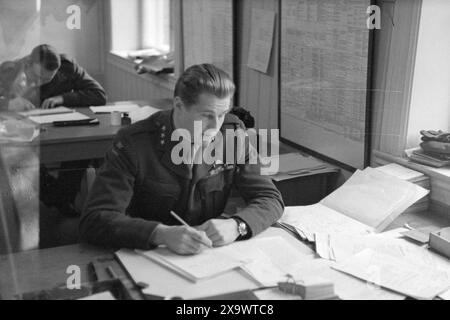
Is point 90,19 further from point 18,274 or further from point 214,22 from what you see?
point 18,274

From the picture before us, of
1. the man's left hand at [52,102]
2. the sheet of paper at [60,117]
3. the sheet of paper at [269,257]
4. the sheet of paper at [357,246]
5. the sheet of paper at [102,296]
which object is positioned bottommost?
the sheet of paper at [357,246]

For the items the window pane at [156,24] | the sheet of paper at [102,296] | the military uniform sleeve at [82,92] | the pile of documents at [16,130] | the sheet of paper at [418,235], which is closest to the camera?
the sheet of paper at [102,296]

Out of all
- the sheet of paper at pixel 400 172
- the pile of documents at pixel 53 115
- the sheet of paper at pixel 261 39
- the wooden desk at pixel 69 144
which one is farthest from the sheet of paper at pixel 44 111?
the sheet of paper at pixel 400 172

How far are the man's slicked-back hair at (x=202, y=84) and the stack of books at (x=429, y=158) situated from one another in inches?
28.5

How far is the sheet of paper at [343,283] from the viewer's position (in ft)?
4.02

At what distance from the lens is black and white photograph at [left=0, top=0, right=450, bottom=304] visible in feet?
4.18

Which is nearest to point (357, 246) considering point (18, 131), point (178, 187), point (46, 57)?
point (178, 187)

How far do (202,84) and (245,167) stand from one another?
331 mm

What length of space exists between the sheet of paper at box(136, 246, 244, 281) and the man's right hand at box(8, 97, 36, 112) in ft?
4.79

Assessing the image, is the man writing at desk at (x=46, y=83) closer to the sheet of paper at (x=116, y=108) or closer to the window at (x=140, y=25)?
the sheet of paper at (x=116, y=108)

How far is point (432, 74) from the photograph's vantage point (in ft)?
6.18
